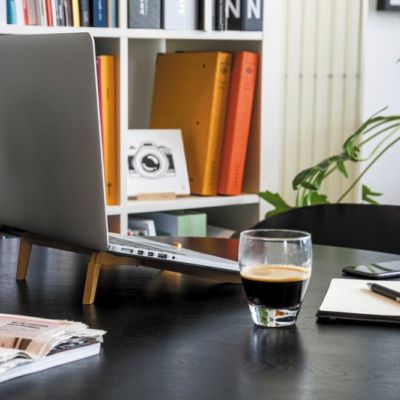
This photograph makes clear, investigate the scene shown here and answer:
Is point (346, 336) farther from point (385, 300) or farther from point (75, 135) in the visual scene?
point (75, 135)

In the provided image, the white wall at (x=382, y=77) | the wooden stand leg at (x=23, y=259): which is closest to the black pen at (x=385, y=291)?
the wooden stand leg at (x=23, y=259)

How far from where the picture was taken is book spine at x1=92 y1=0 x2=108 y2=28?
2398 millimetres

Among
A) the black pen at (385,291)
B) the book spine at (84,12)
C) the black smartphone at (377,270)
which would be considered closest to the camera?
the black pen at (385,291)

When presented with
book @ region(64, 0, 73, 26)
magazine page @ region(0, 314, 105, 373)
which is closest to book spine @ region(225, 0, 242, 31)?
book @ region(64, 0, 73, 26)

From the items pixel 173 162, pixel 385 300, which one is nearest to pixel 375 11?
pixel 173 162

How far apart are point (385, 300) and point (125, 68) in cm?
140

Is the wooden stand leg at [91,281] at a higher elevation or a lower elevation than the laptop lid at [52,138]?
lower

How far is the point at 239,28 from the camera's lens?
2641mm

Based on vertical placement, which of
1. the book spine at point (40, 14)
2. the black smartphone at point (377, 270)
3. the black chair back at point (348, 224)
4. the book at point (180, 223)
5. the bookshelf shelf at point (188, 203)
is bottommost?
the book at point (180, 223)

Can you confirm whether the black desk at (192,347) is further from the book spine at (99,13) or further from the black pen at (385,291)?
the book spine at (99,13)

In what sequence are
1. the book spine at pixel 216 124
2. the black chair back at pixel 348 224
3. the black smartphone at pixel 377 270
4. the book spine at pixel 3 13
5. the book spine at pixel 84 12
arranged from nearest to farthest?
the black smartphone at pixel 377 270 < the black chair back at pixel 348 224 < the book spine at pixel 3 13 < the book spine at pixel 84 12 < the book spine at pixel 216 124

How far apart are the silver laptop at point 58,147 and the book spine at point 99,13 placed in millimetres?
1065

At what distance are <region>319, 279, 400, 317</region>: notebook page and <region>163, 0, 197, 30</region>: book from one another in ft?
4.38

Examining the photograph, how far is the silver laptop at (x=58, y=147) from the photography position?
121 centimetres
